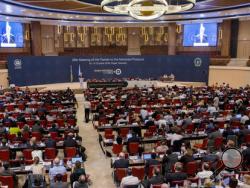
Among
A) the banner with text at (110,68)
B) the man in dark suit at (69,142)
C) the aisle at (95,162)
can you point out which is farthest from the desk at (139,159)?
the banner with text at (110,68)

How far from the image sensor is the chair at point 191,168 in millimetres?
8789

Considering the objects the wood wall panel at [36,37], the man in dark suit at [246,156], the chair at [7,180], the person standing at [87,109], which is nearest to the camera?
the chair at [7,180]

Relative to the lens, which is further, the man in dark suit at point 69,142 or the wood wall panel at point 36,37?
the wood wall panel at point 36,37

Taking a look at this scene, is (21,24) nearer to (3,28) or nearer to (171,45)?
(3,28)

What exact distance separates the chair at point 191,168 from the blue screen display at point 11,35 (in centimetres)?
2704

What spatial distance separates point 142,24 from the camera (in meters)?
37.6

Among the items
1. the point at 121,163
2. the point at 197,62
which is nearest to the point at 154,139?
the point at 121,163

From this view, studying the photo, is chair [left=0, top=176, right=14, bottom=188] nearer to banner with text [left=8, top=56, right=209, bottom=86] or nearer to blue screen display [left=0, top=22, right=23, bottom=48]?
banner with text [left=8, top=56, right=209, bottom=86]

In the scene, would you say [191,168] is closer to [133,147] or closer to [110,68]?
[133,147]

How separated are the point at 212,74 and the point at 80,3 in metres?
15.5

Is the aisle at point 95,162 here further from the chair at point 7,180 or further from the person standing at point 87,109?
the chair at point 7,180

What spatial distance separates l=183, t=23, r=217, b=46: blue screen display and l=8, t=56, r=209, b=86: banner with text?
516 cm

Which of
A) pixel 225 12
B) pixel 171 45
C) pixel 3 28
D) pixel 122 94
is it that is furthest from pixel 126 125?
pixel 171 45

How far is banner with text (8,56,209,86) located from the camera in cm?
2866
